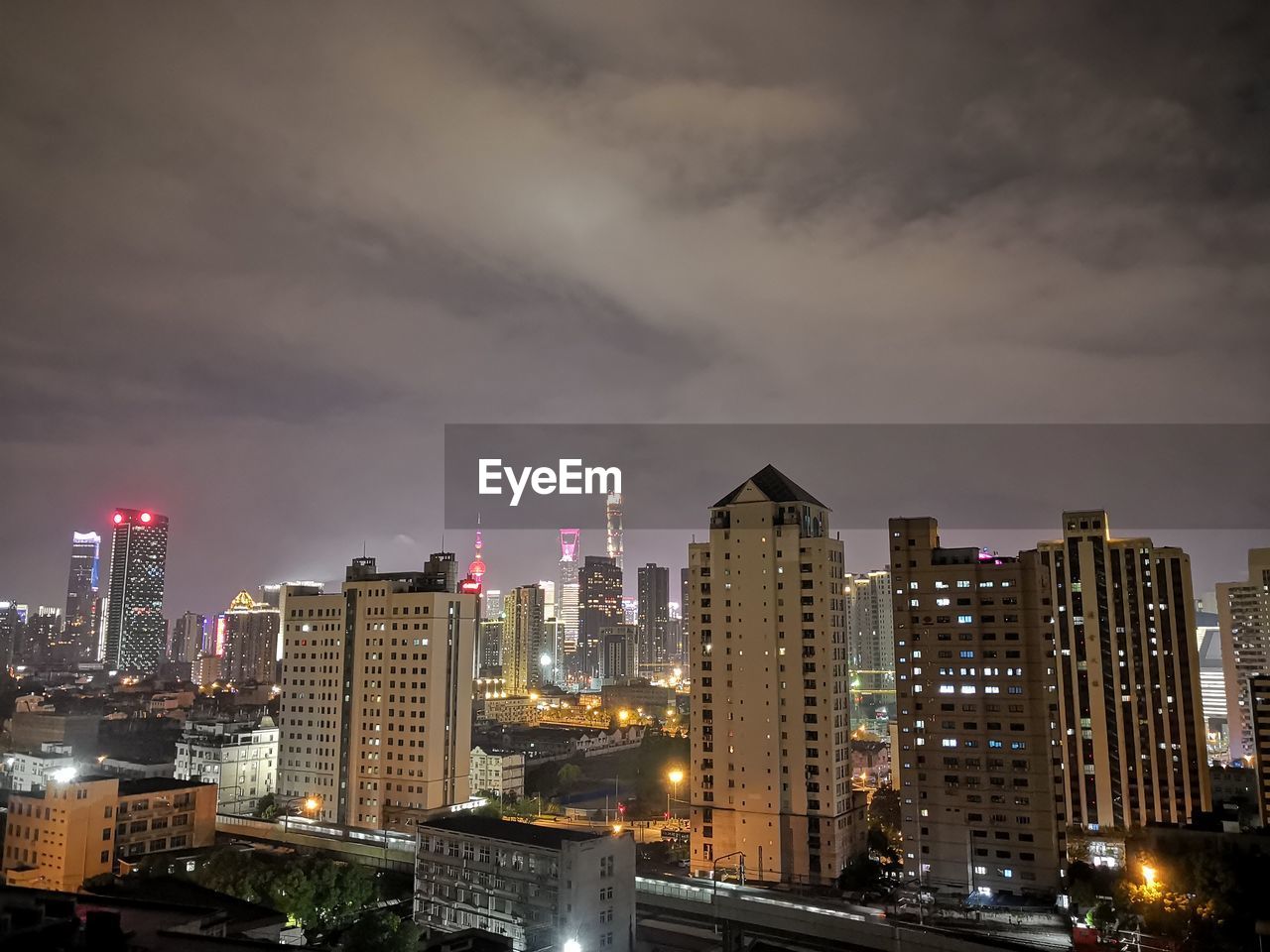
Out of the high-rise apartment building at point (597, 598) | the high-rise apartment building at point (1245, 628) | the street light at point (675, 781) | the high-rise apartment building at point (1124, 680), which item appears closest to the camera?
the street light at point (675, 781)

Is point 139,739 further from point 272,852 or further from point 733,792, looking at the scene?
point 733,792

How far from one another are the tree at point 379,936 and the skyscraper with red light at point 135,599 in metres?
92.7

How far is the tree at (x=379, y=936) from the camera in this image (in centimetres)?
1534

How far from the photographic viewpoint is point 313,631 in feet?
105

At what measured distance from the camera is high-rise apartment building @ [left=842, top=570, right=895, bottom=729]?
7288cm

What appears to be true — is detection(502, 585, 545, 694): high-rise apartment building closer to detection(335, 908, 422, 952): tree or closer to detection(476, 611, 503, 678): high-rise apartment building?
detection(476, 611, 503, 678): high-rise apartment building

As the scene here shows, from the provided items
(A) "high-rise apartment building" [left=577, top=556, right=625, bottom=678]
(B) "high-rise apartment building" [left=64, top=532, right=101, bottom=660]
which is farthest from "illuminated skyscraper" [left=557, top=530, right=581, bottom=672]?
(B) "high-rise apartment building" [left=64, top=532, right=101, bottom=660]

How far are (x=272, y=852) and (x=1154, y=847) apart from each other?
20806mm

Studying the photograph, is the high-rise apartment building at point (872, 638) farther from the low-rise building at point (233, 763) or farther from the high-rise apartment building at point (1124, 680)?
the low-rise building at point (233, 763)

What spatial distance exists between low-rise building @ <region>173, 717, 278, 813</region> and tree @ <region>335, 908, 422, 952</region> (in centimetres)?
1943

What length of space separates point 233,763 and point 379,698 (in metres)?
7.35

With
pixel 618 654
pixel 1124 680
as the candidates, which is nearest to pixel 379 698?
pixel 1124 680

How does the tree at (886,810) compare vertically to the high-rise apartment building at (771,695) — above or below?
below

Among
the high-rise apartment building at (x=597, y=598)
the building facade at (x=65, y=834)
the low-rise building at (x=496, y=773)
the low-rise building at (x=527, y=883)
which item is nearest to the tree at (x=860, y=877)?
the low-rise building at (x=527, y=883)
